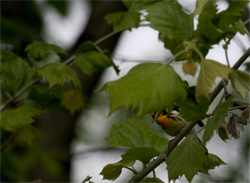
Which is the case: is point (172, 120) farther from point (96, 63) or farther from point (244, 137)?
point (244, 137)

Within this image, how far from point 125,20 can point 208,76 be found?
120cm

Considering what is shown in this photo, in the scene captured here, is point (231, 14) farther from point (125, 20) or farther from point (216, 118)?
point (125, 20)

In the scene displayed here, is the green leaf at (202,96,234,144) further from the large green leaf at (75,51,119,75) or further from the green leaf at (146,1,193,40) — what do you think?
the large green leaf at (75,51,119,75)

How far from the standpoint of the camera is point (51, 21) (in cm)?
511

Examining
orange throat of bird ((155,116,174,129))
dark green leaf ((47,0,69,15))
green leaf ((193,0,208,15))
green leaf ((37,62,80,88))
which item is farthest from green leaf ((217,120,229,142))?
dark green leaf ((47,0,69,15))

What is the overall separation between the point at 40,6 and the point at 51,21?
190 millimetres

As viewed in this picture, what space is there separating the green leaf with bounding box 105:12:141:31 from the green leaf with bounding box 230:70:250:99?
1.14m

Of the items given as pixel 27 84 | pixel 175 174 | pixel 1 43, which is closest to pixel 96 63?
pixel 27 84

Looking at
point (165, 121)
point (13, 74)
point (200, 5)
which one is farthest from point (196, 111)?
point (165, 121)

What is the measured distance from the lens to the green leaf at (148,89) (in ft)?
3.65

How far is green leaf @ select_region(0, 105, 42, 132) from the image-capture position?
6.85ft

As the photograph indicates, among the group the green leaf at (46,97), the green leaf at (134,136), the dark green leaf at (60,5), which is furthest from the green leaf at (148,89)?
the dark green leaf at (60,5)

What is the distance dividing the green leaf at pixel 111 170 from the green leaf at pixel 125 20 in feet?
2.90

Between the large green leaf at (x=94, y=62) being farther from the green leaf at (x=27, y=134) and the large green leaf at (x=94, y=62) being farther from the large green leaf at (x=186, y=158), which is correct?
the large green leaf at (x=186, y=158)
